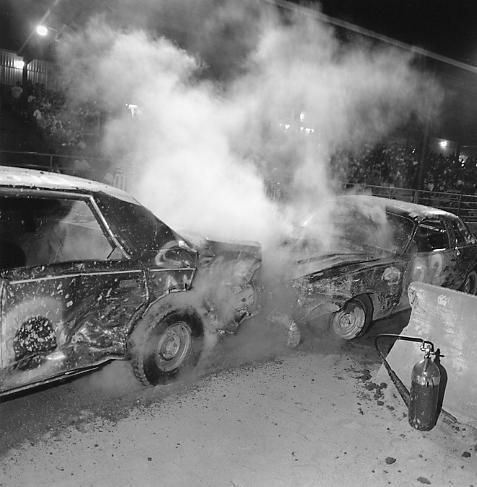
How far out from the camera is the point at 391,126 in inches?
759

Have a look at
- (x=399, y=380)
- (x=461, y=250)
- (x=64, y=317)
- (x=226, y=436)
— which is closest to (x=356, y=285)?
(x=399, y=380)

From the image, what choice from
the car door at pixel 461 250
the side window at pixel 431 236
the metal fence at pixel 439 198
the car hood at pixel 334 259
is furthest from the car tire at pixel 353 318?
the metal fence at pixel 439 198

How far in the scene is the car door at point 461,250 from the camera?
23.1ft

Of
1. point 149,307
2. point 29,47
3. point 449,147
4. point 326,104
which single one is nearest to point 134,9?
point 326,104

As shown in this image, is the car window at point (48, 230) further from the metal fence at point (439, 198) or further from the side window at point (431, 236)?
the metal fence at point (439, 198)

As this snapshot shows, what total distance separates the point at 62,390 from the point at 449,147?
28.6 meters

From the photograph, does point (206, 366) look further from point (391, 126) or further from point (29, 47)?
point (391, 126)

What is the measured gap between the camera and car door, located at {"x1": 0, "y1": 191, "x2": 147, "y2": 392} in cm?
303

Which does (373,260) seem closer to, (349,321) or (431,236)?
(349,321)

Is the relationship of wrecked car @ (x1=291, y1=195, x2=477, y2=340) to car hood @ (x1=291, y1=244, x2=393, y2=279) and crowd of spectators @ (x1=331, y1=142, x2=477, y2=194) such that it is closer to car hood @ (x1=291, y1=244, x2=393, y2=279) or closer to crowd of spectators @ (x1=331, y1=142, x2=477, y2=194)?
car hood @ (x1=291, y1=244, x2=393, y2=279)

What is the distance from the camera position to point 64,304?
3287 mm

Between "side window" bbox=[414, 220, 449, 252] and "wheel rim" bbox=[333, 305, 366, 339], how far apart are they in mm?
1323

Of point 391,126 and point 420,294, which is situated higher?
point 391,126

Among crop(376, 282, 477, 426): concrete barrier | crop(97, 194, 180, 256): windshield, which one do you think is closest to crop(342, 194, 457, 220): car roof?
crop(376, 282, 477, 426): concrete barrier
